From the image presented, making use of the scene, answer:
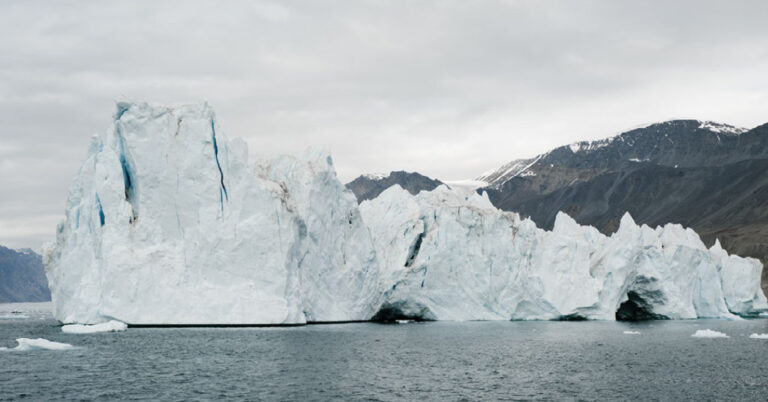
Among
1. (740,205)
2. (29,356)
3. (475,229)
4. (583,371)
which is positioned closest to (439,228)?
(475,229)

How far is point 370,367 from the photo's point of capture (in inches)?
1036

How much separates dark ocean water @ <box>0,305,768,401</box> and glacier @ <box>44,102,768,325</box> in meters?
2.48

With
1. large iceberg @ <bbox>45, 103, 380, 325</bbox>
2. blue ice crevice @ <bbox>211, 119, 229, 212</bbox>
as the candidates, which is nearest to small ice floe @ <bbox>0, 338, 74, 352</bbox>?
large iceberg @ <bbox>45, 103, 380, 325</bbox>

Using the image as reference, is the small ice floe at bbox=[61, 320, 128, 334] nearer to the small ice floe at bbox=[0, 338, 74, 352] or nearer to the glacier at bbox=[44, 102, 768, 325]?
the glacier at bbox=[44, 102, 768, 325]

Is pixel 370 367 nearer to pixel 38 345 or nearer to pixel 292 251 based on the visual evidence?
pixel 38 345

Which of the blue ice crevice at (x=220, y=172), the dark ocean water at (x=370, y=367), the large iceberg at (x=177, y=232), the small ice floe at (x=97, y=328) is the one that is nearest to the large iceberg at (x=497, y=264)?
the dark ocean water at (x=370, y=367)

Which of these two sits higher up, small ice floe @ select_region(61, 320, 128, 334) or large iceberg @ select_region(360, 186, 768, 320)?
large iceberg @ select_region(360, 186, 768, 320)

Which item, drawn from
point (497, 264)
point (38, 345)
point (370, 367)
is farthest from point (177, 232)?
point (497, 264)

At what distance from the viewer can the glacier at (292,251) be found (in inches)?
1453

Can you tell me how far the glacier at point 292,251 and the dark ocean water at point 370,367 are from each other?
8.15 feet

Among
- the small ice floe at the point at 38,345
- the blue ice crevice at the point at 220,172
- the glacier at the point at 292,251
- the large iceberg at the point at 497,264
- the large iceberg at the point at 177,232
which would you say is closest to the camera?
the small ice floe at the point at 38,345

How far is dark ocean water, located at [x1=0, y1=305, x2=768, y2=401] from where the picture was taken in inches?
832

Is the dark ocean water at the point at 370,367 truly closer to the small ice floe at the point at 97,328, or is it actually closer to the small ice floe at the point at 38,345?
the small ice floe at the point at 38,345

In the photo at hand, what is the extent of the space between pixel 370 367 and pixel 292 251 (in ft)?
48.2
